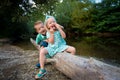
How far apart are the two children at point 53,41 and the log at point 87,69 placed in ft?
1.11

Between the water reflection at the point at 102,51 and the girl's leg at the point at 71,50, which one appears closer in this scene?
the girl's leg at the point at 71,50

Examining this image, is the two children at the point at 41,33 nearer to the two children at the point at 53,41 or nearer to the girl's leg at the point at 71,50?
the two children at the point at 53,41

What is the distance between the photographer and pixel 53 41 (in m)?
5.02

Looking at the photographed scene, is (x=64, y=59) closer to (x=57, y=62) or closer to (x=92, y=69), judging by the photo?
(x=57, y=62)

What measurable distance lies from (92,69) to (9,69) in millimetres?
3024

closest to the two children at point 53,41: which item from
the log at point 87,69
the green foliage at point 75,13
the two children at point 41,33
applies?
the log at point 87,69

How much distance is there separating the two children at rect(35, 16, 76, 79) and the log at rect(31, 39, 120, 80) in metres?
0.34

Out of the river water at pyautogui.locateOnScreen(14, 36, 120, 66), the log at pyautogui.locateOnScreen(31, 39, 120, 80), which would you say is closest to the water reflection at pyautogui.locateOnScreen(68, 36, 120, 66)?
the river water at pyautogui.locateOnScreen(14, 36, 120, 66)

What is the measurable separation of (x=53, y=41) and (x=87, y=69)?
177cm

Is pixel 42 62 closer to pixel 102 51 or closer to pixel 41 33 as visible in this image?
pixel 41 33

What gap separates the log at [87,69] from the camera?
9.79 ft

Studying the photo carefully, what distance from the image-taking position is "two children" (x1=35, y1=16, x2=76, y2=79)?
192 inches

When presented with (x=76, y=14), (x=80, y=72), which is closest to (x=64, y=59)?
(x=80, y=72)

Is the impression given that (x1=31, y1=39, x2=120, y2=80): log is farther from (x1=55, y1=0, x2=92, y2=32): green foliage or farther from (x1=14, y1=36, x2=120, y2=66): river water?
(x1=55, y1=0, x2=92, y2=32): green foliage
